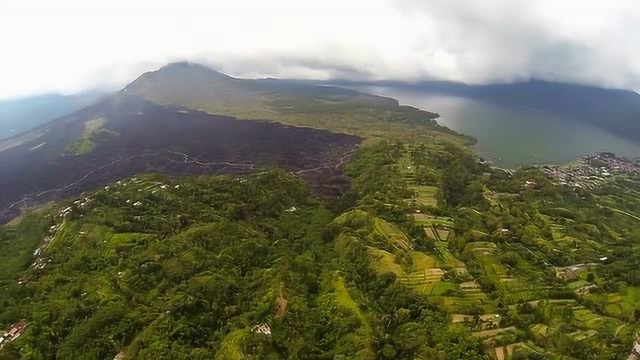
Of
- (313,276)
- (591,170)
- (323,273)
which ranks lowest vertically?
(591,170)

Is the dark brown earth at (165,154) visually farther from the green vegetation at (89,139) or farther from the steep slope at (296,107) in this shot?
the steep slope at (296,107)

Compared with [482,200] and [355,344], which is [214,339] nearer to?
[355,344]

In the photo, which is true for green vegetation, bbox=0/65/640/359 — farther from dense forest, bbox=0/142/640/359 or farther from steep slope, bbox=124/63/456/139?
steep slope, bbox=124/63/456/139

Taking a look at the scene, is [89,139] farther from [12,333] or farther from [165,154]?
[12,333]

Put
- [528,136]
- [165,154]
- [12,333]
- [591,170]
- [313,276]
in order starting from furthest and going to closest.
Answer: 1. [528,136]
2. [165,154]
3. [591,170]
4. [313,276]
5. [12,333]

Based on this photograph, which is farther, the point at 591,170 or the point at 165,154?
the point at 165,154

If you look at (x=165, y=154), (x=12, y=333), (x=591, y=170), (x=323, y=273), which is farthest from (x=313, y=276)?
(x=591, y=170)
